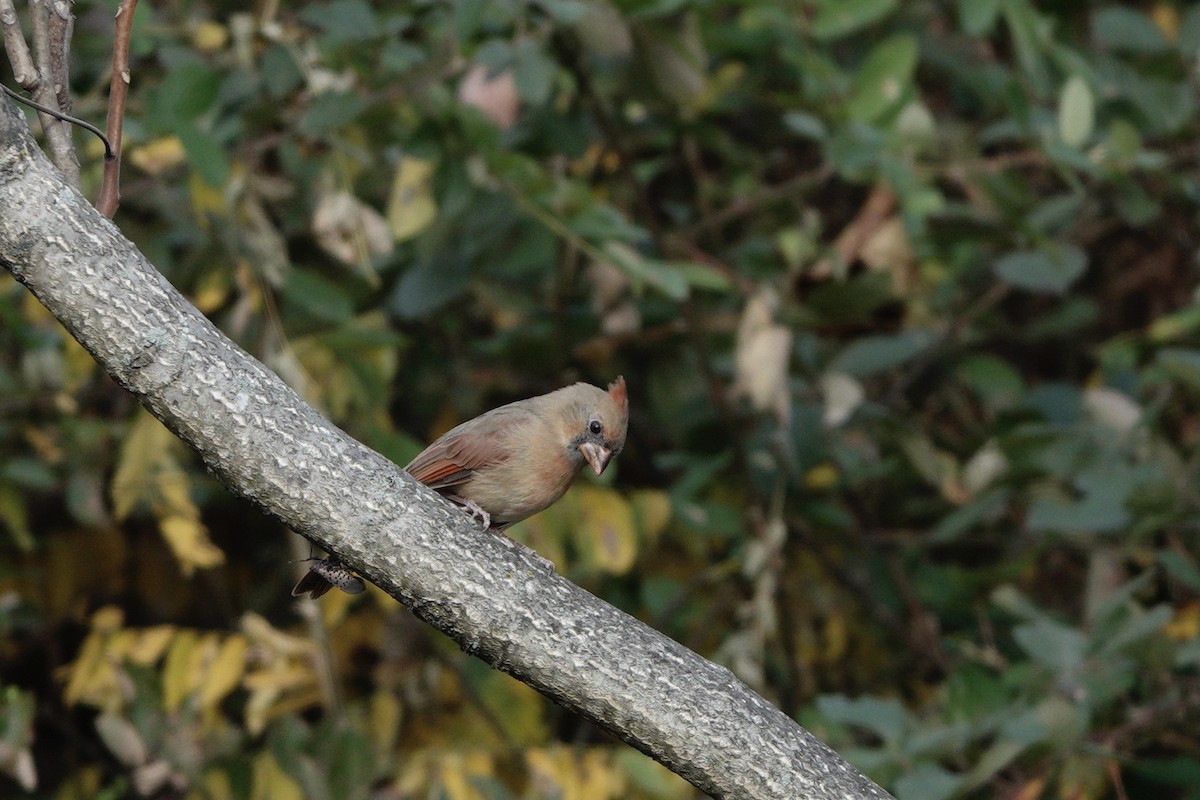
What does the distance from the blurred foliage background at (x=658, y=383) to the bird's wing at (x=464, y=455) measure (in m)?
0.77

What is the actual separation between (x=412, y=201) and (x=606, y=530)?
1163mm

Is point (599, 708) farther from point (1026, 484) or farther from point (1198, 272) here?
point (1198, 272)

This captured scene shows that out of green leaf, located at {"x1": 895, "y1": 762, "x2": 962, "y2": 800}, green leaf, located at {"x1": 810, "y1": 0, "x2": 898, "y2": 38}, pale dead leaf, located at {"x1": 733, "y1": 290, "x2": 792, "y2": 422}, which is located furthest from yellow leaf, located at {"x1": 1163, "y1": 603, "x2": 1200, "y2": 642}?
green leaf, located at {"x1": 810, "y1": 0, "x2": 898, "y2": 38}

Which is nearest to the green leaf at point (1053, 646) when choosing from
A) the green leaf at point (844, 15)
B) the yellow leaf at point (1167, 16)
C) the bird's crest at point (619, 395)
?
the bird's crest at point (619, 395)

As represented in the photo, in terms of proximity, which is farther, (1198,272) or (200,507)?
(1198,272)

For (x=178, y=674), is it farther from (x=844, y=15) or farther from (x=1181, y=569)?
(x=1181, y=569)

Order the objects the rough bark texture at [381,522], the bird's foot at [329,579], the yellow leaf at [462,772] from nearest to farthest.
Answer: the rough bark texture at [381,522], the bird's foot at [329,579], the yellow leaf at [462,772]

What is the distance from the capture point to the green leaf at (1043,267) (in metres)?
4.66

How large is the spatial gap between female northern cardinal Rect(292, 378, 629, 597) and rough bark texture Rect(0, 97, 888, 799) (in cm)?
75

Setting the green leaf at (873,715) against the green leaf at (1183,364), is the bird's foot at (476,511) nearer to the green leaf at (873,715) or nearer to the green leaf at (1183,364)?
the green leaf at (873,715)

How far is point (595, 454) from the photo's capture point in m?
3.47

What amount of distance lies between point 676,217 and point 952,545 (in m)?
1.65

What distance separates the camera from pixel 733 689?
2.38 metres

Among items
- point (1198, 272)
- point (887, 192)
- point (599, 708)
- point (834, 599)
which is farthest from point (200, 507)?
point (1198, 272)
